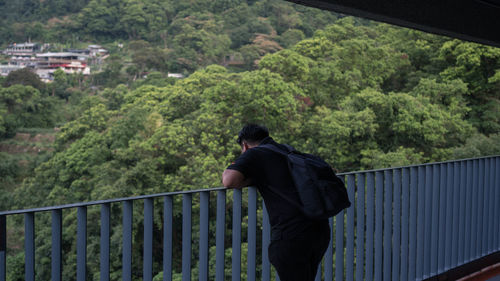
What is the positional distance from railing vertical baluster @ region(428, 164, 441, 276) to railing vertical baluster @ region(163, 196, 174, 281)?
5.45 ft

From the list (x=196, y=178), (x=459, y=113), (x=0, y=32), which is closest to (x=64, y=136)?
(x=196, y=178)

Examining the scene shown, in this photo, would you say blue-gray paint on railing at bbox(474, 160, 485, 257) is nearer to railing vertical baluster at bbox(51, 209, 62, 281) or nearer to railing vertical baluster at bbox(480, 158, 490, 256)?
railing vertical baluster at bbox(480, 158, 490, 256)

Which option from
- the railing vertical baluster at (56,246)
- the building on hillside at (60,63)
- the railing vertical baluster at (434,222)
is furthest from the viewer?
the building on hillside at (60,63)

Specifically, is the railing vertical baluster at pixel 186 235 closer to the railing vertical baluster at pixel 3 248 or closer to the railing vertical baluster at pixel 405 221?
the railing vertical baluster at pixel 3 248

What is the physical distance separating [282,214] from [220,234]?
326mm

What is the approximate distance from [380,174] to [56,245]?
1613 millimetres

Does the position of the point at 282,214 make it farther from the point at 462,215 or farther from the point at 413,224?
the point at 462,215

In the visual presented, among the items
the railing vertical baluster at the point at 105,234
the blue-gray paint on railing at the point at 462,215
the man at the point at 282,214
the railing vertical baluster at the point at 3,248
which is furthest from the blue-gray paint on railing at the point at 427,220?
the railing vertical baluster at the point at 3,248

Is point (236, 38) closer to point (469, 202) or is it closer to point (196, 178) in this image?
point (196, 178)

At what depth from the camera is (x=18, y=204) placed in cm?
2302

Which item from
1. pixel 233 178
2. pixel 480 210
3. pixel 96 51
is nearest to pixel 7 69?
pixel 96 51

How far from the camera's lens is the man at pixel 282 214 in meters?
1.66

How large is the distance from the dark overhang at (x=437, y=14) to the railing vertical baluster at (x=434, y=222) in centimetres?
87

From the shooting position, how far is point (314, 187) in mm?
1639
